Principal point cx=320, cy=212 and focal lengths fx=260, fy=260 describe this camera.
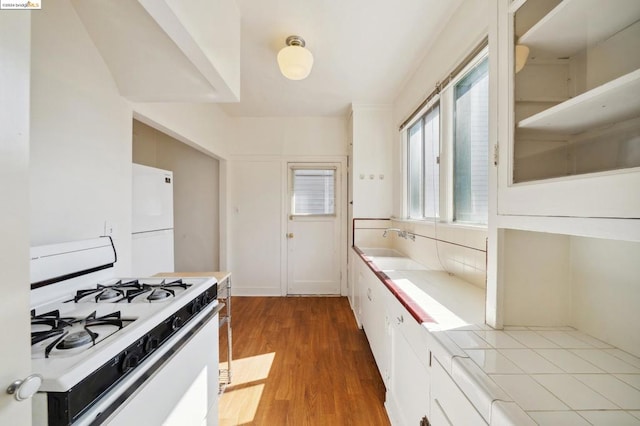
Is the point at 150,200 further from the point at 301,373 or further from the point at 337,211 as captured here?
the point at 337,211

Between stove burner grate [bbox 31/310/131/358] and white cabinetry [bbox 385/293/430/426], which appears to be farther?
white cabinetry [bbox 385/293/430/426]

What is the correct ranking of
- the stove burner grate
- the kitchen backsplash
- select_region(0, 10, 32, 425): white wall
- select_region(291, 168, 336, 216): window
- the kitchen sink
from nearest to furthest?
select_region(0, 10, 32, 425): white wall
the stove burner grate
the kitchen backsplash
the kitchen sink
select_region(291, 168, 336, 216): window

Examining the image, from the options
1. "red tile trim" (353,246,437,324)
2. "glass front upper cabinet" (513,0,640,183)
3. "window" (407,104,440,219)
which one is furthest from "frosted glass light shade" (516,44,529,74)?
"window" (407,104,440,219)

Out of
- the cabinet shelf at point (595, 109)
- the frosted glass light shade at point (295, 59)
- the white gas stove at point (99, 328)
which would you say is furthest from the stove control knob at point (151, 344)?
the frosted glass light shade at point (295, 59)

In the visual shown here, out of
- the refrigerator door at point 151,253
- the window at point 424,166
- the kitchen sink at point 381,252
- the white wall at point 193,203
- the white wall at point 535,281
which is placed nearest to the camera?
the white wall at point 535,281

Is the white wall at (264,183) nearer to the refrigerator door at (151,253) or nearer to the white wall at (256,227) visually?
the white wall at (256,227)

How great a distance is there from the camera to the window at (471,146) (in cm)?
162

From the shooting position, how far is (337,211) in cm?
392

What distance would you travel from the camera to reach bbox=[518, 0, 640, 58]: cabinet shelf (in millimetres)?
669

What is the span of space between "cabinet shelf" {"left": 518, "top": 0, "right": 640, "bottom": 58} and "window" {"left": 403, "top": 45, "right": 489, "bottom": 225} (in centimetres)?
65

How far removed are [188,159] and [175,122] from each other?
1.63 m

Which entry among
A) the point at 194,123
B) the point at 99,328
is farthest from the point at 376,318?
the point at 194,123

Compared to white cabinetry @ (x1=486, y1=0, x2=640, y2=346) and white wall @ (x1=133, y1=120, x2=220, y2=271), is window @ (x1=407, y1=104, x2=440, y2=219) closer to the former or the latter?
white cabinetry @ (x1=486, y1=0, x2=640, y2=346)

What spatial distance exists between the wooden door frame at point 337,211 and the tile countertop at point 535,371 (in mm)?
2758
